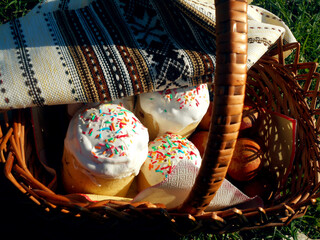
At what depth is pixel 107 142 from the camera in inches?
37.8

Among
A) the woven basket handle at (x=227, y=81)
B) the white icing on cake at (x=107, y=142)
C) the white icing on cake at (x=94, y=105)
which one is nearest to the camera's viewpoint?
the woven basket handle at (x=227, y=81)

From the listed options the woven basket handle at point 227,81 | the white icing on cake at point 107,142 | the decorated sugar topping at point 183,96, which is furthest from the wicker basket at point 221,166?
the decorated sugar topping at point 183,96

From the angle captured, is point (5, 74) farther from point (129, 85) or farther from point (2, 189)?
point (2, 189)

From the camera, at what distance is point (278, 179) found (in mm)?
1185

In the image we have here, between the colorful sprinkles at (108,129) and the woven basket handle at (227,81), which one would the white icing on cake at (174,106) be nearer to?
the colorful sprinkles at (108,129)

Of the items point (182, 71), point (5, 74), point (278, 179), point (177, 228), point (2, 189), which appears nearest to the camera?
point (177, 228)

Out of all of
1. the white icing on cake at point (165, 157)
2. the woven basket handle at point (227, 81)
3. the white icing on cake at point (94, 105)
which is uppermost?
the woven basket handle at point (227, 81)

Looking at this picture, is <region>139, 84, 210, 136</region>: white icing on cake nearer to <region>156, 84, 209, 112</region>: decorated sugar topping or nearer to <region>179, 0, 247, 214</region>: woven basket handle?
<region>156, 84, 209, 112</region>: decorated sugar topping

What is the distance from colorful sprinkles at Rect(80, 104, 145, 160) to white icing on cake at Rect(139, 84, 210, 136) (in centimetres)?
10

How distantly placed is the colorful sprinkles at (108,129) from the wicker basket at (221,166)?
0.15 metres

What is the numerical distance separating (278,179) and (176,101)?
18.5 inches

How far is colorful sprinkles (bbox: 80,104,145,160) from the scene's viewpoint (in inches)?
37.4

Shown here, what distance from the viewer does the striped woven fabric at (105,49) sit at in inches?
38.6

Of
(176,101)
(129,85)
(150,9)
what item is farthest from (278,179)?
(150,9)
